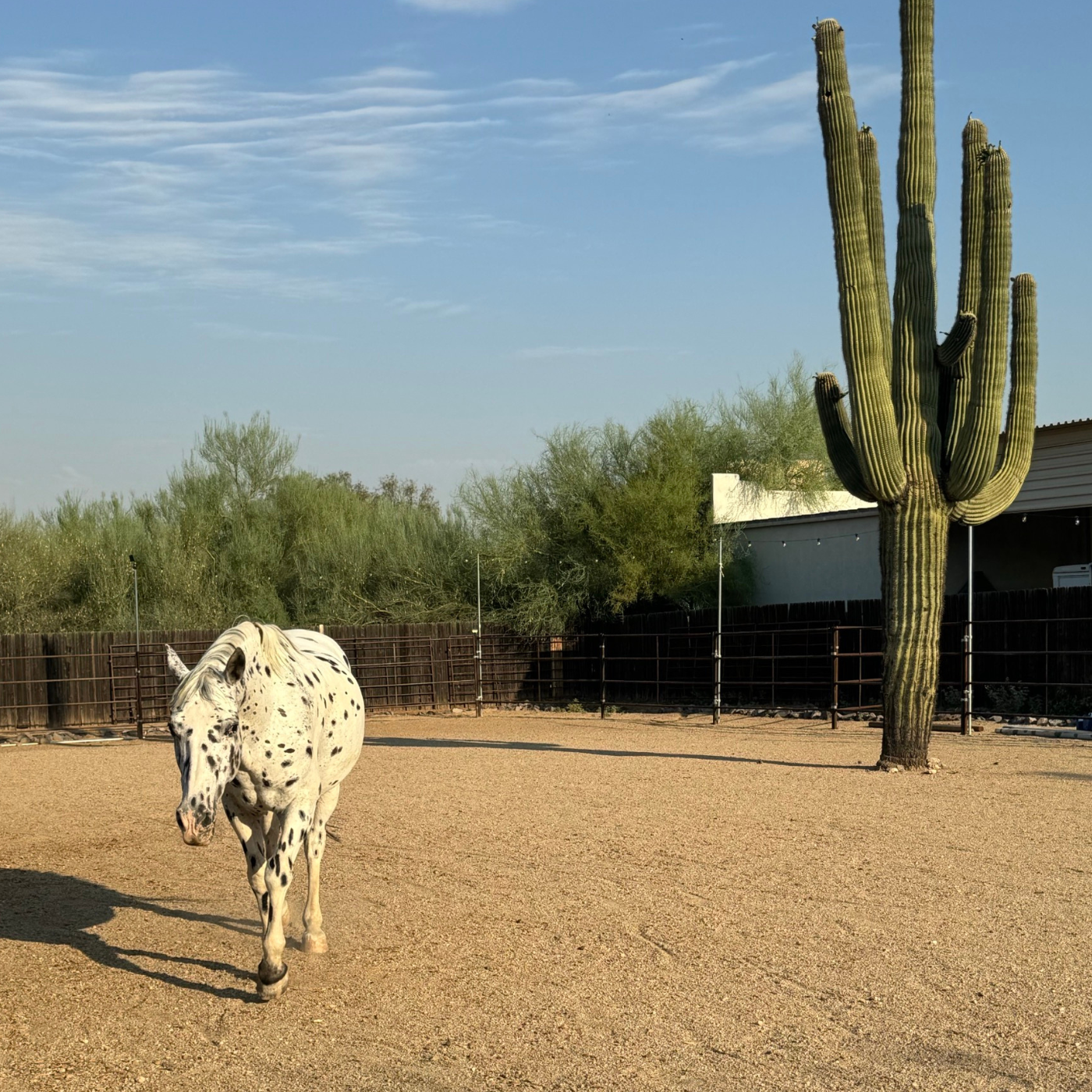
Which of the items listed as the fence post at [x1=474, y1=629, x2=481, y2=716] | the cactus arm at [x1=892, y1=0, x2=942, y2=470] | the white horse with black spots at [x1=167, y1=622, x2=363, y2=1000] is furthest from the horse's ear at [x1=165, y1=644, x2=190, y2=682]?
the fence post at [x1=474, y1=629, x2=481, y2=716]

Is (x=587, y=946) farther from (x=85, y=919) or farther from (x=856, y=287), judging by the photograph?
(x=856, y=287)

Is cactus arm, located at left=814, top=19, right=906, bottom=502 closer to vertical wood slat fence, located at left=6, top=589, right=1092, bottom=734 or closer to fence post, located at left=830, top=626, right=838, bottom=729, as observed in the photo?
fence post, located at left=830, top=626, right=838, bottom=729

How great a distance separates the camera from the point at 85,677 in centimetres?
2400

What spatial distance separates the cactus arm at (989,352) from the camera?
40.8 ft

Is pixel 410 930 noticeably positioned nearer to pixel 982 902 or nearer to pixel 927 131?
pixel 982 902

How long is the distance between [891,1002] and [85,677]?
21676 millimetres

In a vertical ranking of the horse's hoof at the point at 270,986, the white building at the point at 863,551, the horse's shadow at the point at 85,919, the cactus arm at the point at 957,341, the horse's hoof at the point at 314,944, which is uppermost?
the cactus arm at the point at 957,341

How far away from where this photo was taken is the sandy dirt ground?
4.41 meters

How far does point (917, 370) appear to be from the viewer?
1274 centimetres

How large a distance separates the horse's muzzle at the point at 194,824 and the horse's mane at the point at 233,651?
0.47 meters

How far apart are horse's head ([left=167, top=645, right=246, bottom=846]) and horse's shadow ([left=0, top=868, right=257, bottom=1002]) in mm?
1015

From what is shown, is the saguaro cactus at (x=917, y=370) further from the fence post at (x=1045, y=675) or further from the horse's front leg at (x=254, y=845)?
the horse's front leg at (x=254, y=845)

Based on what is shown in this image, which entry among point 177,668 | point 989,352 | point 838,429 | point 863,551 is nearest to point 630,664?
point 863,551

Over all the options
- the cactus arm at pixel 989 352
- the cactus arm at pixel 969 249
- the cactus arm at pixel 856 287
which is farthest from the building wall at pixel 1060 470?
the cactus arm at pixel 856 287
